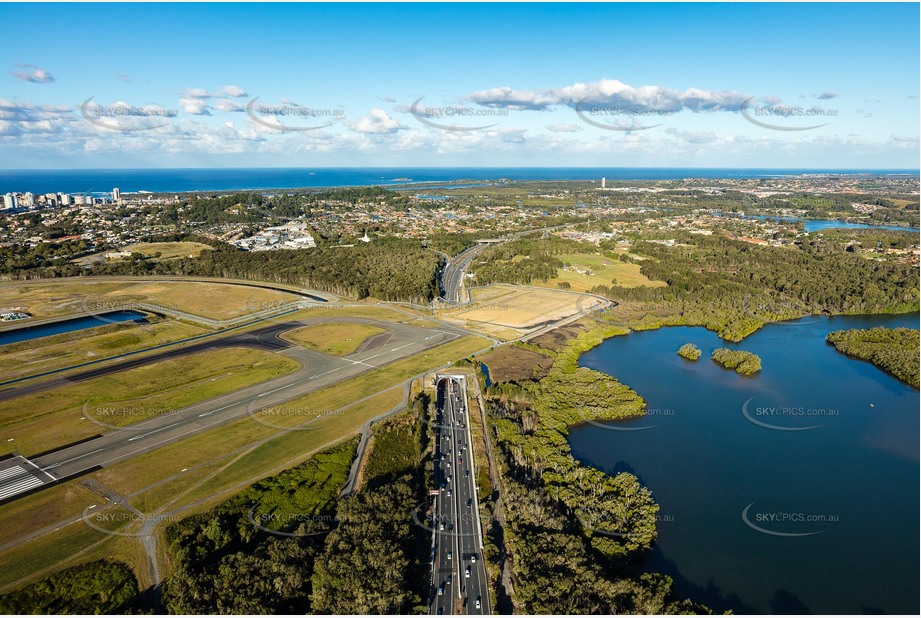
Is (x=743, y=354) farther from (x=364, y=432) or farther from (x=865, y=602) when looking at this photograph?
(x=364, y=432)

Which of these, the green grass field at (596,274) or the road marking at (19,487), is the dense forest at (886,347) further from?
the road marking at (19,487)

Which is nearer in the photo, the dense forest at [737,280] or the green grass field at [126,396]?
the green grass field at [126,396]

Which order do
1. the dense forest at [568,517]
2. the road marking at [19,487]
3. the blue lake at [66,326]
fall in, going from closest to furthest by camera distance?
the dense forest at [568,517], the road marking at [19,487], the blue lake at [66,326]

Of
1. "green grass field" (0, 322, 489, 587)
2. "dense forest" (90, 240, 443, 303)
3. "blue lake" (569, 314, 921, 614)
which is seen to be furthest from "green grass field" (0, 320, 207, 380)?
"blue lake" (569, 314, 921, 614)

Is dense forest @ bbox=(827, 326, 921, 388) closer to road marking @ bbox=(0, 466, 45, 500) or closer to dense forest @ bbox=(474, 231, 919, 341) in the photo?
dense forest @ bbox=(474, 231, 919, 341)

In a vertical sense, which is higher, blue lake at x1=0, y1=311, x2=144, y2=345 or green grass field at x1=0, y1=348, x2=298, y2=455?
blue lake at x1=0, y1=311, x2=144, y2=345

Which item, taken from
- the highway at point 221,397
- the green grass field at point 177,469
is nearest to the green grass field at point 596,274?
the highway at point 221,397
